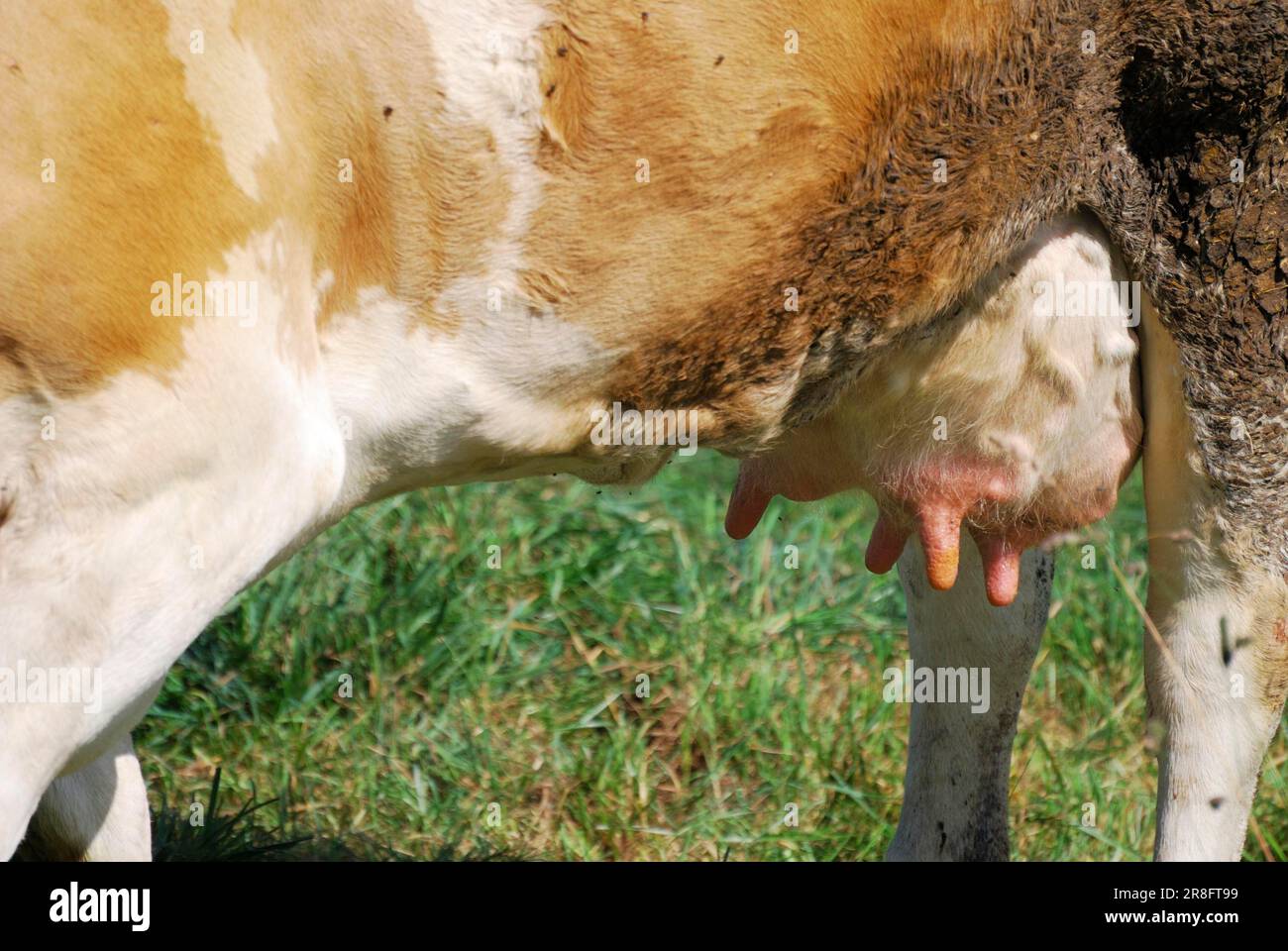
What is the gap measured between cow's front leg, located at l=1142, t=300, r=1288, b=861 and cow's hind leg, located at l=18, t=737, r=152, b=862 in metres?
1.91

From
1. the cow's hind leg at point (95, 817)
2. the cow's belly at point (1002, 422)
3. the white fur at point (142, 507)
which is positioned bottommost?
the cow's hind leg at point (95, 817)

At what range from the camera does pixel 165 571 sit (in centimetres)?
219

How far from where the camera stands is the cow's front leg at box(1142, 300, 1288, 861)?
3.11 m

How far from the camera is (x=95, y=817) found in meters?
3.09

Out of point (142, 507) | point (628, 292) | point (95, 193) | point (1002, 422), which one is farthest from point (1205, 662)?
point (95, 193)

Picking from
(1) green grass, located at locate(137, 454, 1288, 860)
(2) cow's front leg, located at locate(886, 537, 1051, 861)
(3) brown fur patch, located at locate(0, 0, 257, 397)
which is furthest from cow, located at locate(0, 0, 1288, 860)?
(1) green grass, located at locate(137, 454, 1288, 860)

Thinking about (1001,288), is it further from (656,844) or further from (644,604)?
(644,604)

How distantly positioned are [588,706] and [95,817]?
161cm

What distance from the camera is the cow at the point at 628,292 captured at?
2.11m

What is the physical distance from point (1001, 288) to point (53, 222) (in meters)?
1.60

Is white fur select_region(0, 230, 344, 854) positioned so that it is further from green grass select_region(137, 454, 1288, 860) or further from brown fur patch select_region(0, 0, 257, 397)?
green grass select_region(137, 454, 1288, 860)

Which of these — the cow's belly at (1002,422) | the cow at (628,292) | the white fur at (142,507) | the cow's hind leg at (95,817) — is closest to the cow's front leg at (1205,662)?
the cow at (628,292)

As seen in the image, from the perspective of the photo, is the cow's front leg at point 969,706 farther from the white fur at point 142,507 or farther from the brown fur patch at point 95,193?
the brown fur patch at point 95,193

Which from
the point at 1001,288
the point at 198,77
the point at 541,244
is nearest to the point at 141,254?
the point at 198,77
